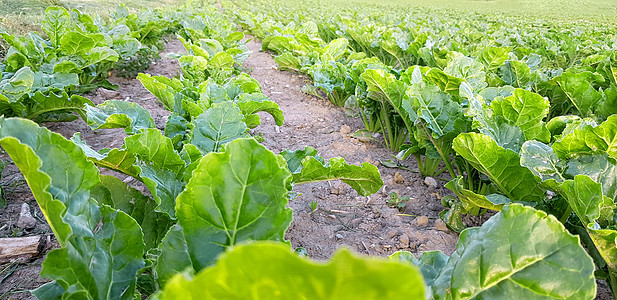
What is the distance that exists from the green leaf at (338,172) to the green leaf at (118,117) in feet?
2.69

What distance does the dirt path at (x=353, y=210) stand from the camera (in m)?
2.19

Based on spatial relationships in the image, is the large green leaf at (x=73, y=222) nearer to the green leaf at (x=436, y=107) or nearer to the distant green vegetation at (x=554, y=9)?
the green leaf at (x=436, y=107)

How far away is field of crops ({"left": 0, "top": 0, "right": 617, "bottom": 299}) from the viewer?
88 cm

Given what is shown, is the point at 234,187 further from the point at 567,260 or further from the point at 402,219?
the point at 402,219

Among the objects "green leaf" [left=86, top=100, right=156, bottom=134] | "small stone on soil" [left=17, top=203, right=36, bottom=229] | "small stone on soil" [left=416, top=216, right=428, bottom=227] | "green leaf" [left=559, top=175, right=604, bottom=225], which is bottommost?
"small stone on soil" [left=17, top=203, right=36, bottom=229]

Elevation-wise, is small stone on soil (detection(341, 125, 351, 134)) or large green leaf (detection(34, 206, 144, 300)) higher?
large green leaf (detection(34, 206, 144, 300))

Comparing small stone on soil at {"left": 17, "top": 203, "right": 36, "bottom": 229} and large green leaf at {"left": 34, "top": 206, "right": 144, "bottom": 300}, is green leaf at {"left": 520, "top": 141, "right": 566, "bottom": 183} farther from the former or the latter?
small stone on soil at {"left": 17, "top": 203, "right": 36, "bottom": 229}

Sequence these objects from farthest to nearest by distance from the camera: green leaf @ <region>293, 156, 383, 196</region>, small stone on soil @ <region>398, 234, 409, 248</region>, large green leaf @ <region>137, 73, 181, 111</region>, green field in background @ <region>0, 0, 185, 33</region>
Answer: green field in background @ <region>0, 0, 185, 33</region> < large green leaf @ <region>137, 73, 181, 111</region> < small stone on soil @ <region>398, 234, 409, 248</region> < green leaf @ <region>293, 156, 383, 196</region>

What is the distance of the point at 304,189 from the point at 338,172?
→ 0.97 metres

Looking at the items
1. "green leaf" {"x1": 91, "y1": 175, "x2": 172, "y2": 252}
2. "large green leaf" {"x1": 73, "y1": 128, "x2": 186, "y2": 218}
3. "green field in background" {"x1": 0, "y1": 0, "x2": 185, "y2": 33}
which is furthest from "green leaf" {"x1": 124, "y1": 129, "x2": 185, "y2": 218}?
"green field in background" {"x1": 0, "y1": 0, "x2": 185, "y2": 33}

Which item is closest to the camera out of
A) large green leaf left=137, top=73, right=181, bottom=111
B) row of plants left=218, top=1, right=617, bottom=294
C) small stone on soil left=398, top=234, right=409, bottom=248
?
row of plants left=218, top=1, right=617, bottom=294

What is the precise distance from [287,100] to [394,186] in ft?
7.55

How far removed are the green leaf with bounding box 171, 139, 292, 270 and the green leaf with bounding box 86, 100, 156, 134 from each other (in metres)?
1.02

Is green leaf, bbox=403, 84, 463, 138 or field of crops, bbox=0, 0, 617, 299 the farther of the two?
green leaf, bbox=403, 84, 463, 138
